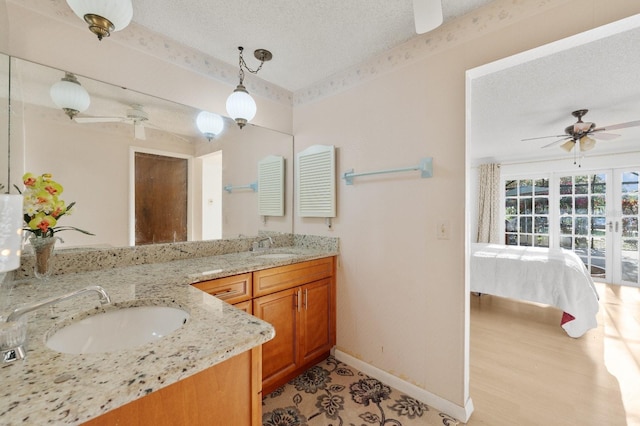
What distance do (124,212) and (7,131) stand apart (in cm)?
60

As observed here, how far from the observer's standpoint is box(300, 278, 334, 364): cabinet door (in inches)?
75.8

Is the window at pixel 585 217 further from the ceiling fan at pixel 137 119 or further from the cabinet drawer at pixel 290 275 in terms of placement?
the ceiling fan at pixel 137 119

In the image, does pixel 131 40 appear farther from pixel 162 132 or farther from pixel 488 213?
pixel 488 213

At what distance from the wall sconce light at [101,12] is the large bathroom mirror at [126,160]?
22.1 inches

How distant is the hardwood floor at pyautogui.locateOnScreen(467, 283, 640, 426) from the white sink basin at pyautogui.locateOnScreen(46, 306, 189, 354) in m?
1.72

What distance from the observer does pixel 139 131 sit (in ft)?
5.40

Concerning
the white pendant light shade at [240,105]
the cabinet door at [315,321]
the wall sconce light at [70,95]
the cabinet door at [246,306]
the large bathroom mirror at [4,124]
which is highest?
the white pendant light shade at [240,105]

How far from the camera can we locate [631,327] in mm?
2670

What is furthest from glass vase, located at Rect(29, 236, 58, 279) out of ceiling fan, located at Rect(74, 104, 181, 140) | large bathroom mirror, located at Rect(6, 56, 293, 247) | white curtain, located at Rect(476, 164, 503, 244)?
white curtain, located at Rect(476, 164, 503, 244)

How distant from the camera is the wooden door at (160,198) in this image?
5.47ft

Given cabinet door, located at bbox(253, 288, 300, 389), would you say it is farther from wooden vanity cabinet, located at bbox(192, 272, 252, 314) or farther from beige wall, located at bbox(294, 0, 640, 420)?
beige wall, located at bbox(294, 0, 640, 420)

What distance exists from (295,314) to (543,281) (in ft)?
8.81

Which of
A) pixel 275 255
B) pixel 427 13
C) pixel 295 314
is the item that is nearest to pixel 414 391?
pixel 295 314

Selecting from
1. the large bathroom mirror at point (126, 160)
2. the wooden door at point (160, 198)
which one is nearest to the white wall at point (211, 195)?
the large bathroom mirror at point (126, 160)
